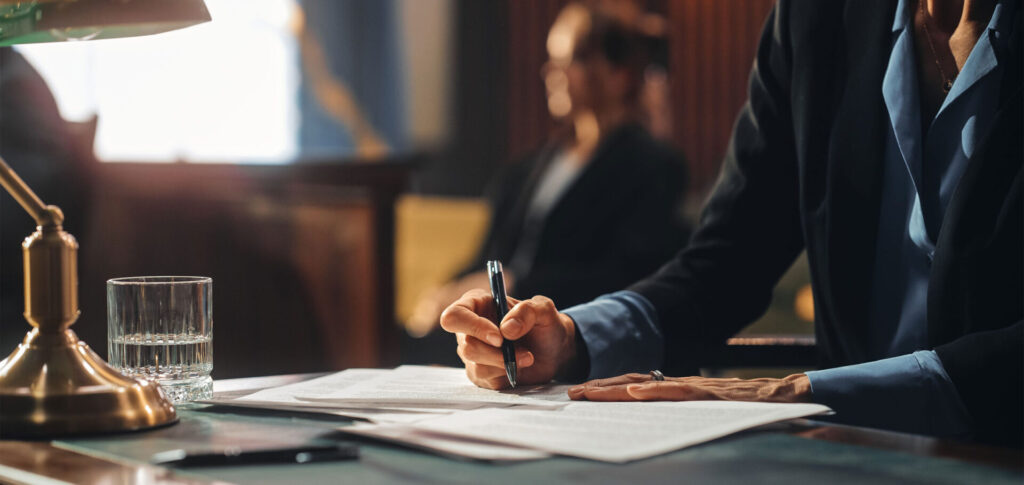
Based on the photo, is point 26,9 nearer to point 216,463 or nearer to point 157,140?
point 216,463

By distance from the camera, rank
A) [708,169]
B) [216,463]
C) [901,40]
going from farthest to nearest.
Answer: [708,169] → [901,40] → [216,463]

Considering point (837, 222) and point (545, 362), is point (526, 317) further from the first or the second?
point (837, 222)

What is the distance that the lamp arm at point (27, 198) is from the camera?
2.92 feet

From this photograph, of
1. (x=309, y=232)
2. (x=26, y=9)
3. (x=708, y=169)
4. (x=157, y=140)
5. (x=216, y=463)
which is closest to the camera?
(x=216, y=463)

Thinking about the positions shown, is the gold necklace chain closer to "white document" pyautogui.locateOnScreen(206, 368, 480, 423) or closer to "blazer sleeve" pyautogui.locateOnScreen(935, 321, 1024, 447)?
"blazer sleeve" pyautogui.locateOnScreen(935, 321, 1024, 447)

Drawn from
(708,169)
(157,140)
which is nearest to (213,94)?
(157,140)

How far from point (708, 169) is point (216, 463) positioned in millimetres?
5439

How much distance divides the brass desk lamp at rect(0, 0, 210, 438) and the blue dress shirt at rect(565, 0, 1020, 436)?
0.51m

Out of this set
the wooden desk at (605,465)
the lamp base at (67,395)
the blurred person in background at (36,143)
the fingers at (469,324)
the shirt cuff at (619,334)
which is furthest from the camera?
the blurred person in background at (36,143)

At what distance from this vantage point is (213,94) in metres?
6.79

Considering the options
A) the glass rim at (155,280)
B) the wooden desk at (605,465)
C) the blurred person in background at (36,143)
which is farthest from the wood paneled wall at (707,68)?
the wooden desk at (605,465)

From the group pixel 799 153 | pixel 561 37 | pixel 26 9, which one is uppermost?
pixel 561 37

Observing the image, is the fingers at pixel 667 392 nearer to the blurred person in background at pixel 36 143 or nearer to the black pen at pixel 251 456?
the black pen at pixel 251 456

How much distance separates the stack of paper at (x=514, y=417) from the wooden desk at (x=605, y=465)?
0.04ft
